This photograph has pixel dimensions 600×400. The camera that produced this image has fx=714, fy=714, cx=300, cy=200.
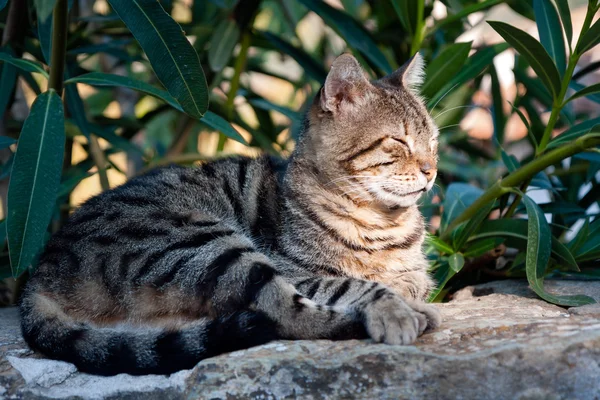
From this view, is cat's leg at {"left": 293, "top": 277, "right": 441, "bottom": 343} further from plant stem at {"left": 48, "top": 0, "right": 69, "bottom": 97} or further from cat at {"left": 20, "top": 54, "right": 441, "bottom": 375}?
plant stem at {"left": 48, "top": 0, "right": 69, "bottom": 97}

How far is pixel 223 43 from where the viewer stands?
3.87 m

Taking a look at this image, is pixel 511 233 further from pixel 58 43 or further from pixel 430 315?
pixel 58 43

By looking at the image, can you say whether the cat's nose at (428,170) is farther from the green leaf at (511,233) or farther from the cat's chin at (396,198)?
the green leaf at (511,233)

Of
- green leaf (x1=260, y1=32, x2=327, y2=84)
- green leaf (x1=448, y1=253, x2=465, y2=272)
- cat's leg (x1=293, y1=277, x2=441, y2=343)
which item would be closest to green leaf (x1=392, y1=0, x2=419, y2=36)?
green leaf (x1=260, y1=32, x2=327, y2=84)

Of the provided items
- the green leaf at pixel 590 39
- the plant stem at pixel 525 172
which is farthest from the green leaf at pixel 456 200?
the green leaf at pixel 590 39

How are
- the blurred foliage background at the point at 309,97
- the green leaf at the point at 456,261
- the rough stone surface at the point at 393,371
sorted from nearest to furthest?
1. the rough stone surface at the point at 393,371
2. the blurred foliage background at the point at 309,97
3. the green leaf at the point at 456,261

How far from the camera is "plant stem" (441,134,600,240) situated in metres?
2.84

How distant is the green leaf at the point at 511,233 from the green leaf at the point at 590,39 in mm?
761

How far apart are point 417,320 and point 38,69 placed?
173 centimetres

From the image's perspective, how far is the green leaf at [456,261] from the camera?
118 inches

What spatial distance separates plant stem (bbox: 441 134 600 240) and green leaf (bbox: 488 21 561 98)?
1.00ft

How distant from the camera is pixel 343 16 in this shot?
3.65 m

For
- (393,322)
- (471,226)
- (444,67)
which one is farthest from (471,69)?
(393,322)

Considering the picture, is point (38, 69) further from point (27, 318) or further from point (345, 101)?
point (345, 101)
